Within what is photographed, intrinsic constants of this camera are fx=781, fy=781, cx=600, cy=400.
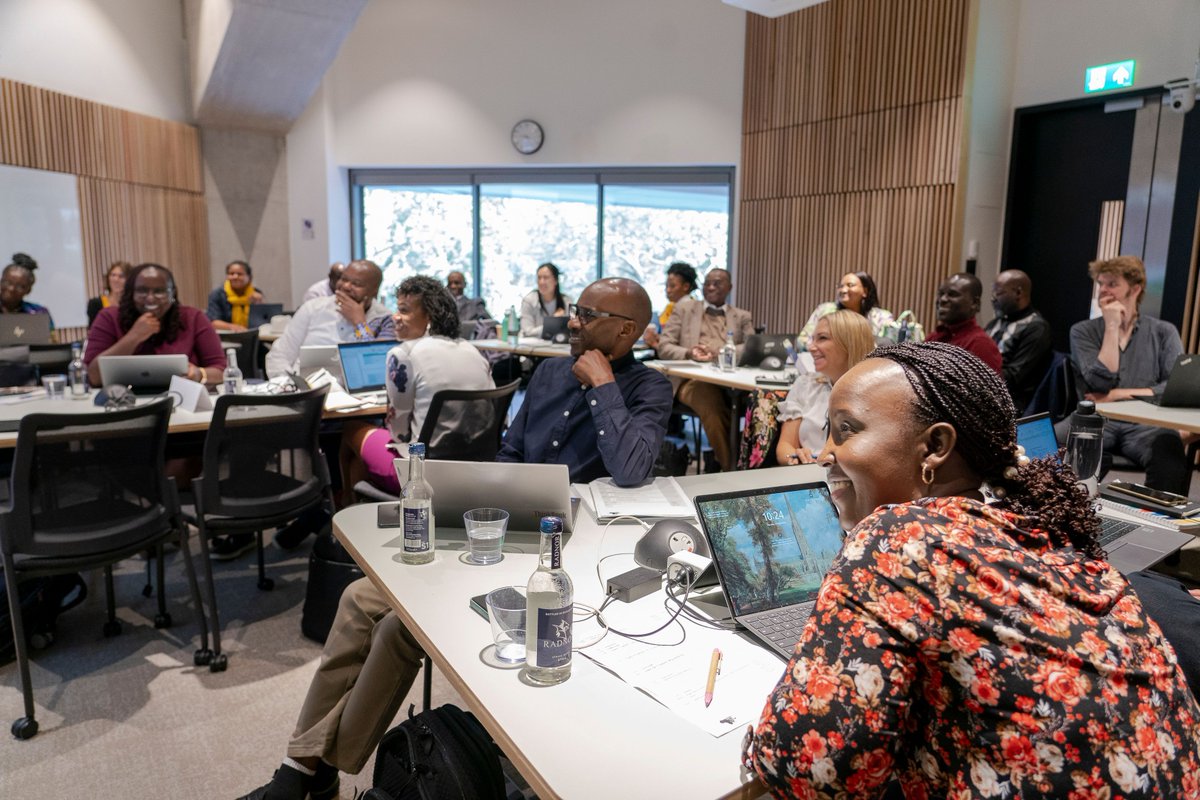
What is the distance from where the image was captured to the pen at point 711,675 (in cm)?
126

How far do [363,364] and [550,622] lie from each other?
122 inches

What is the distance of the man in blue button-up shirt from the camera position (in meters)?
2.39

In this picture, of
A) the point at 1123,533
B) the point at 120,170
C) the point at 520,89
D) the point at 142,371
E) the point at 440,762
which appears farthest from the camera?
the point at 520,89

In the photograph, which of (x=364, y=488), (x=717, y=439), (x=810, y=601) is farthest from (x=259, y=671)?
(x=717, y=439)

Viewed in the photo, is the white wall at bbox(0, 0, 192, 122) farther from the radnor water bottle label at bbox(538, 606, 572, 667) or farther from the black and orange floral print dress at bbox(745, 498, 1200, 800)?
the black and orange floral print dress at bbox(745, 498, 1200, 800)

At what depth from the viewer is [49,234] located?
7477 mm

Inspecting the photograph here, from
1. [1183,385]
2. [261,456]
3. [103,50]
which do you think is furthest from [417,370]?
[103,50]

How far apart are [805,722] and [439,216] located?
9.91 m

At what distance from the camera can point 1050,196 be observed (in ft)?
22.7

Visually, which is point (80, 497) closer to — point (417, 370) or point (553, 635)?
point (417, 370)

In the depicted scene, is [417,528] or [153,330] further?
[153,330]

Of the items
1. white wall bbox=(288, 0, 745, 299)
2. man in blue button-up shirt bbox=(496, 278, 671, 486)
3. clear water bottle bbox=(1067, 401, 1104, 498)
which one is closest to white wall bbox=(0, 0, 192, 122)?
white wall bbox=(288, 0, 745, 299)

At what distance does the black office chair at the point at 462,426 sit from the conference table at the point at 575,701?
1164mm

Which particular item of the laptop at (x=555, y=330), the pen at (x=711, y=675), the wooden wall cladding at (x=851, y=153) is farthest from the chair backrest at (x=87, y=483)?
the wooden wall cladding at (x=851, y=153)
